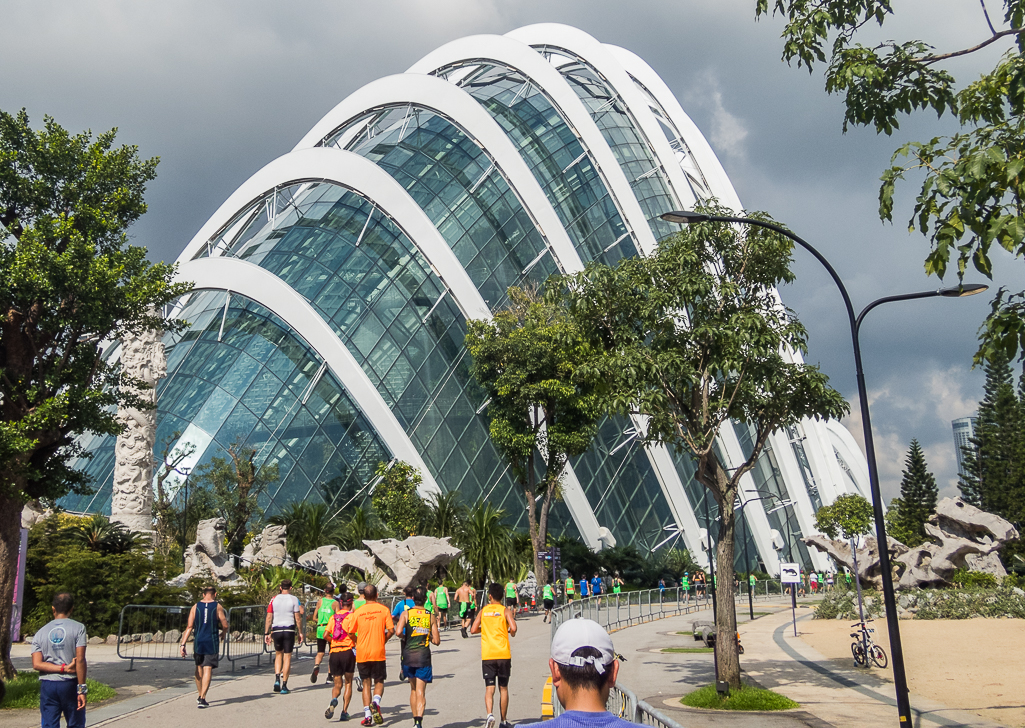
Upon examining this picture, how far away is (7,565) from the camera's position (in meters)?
12.9

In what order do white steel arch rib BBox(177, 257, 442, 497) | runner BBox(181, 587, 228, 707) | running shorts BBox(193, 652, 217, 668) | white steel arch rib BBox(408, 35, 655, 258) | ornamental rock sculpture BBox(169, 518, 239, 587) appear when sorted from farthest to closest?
1. white steel arch rib BBox(408, 35, 655, 258)
2. white steel arch rib BBox(177, 257, 442, 497)
3. ornamental rock sculpture BBox(169, 518, 239, 587)
4. running shorts BBox(193, 652, 217, 668)
5. runner BBox(181, 587, 228, 707)

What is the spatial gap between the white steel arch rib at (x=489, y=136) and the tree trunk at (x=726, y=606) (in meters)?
26.6

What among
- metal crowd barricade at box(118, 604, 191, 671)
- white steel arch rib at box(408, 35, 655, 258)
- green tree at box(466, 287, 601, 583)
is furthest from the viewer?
white steel arch rib at box(408, 35, 655, 258)

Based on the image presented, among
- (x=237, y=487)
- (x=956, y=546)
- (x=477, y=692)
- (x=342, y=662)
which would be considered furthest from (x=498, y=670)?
(x=956, y=546)

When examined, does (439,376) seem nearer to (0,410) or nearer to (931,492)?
(0,410)

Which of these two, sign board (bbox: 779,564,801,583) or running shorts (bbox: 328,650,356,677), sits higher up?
sign board (bbox: 779,564,801,583)

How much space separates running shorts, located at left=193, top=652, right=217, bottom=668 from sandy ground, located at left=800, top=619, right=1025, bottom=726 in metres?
10.8

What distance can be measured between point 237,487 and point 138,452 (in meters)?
7.70

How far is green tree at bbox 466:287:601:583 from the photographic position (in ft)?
105

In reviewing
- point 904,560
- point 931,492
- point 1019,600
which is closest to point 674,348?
point 1019,600

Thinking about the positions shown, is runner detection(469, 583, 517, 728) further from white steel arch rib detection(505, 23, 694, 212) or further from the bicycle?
white steel arch rib detection(505, 23, 694, 212)

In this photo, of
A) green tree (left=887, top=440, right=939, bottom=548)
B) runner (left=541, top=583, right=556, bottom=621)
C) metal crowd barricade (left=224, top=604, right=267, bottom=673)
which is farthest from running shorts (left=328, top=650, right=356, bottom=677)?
green tree (left=887, top=440, right=939, bottom=548)

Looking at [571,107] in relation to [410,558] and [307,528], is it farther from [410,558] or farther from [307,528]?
[410,558]

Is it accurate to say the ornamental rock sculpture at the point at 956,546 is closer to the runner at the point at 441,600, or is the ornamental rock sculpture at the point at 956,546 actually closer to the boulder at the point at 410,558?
the boulder at the point at 410,558
